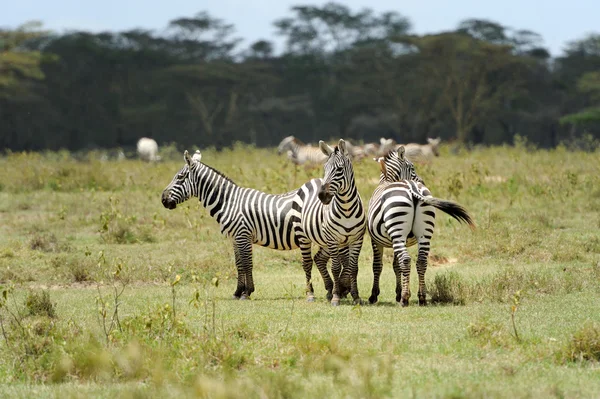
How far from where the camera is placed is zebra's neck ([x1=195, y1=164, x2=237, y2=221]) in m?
9.81

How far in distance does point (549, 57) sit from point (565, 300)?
137 feet

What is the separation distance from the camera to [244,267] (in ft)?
31.0

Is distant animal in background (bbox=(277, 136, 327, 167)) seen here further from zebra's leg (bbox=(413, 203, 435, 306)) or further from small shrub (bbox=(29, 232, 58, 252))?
zebra's leg (bbox=(413, 203, 435, 306))

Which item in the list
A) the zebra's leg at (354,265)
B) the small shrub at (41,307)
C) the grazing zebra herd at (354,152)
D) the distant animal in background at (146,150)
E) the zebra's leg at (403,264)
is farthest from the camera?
the distant animal in background at (146,150)

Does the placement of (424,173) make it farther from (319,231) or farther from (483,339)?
(483,339)

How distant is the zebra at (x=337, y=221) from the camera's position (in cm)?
849

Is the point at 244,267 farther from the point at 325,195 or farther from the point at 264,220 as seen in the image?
the point at 325,195

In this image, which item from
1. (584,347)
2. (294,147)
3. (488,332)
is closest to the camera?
(584,347)

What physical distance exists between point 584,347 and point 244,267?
4084mm

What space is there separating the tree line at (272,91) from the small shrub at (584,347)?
35627 mm

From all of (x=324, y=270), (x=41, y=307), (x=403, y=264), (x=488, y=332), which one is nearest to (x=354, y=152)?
(x=324, y=270)

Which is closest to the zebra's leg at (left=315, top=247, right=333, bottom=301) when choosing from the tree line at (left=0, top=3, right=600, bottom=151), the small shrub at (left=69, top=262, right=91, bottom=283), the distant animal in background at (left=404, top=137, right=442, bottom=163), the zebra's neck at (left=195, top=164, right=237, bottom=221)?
the zebra's neck at (left=195, top=164, right=237, bottom=221)

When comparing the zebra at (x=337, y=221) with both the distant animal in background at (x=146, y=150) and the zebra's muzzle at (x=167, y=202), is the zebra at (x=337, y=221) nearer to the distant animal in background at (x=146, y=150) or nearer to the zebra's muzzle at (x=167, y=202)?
the zebra's muzzle at (x=167, y=202)

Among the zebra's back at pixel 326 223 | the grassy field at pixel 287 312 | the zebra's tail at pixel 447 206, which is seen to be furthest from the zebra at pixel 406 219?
the grassy field at pixel 287 312
